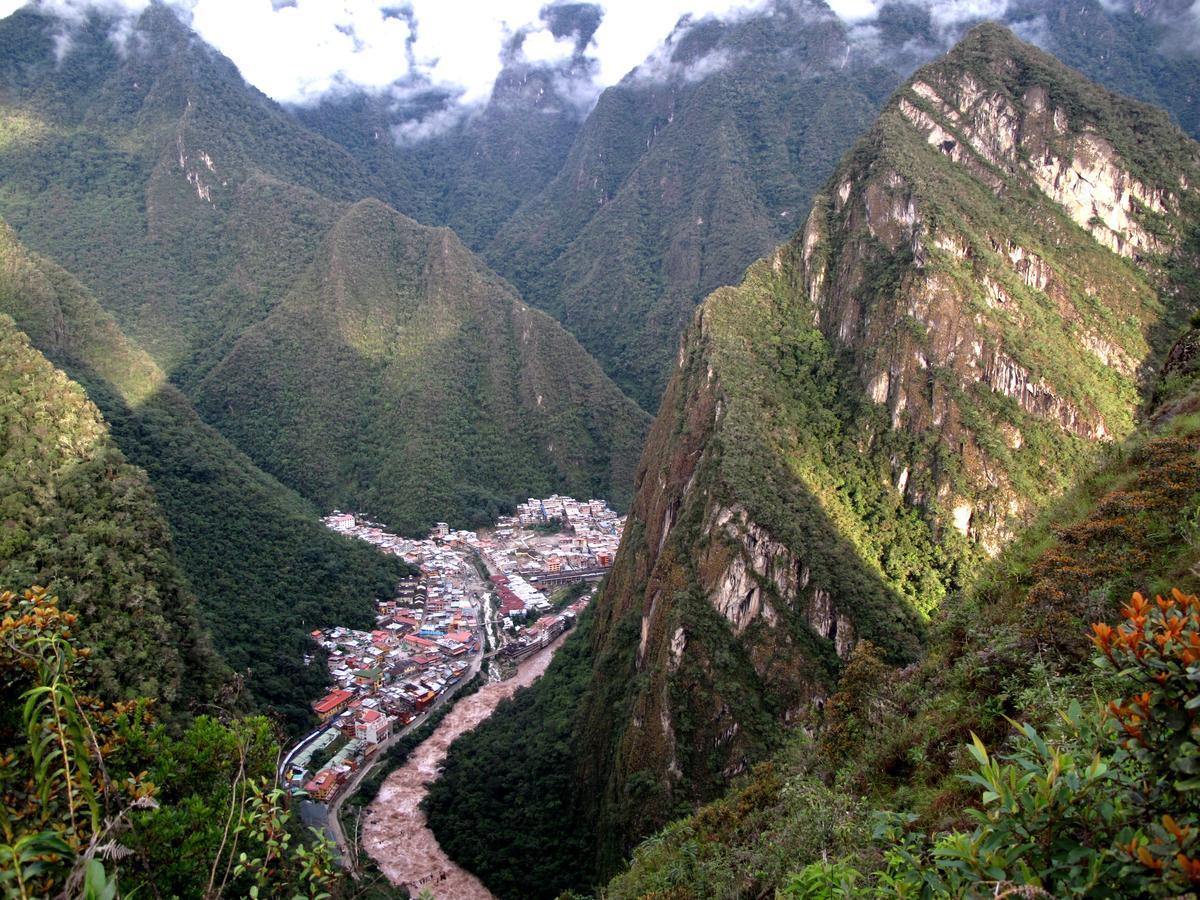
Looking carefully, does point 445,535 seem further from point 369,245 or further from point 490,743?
point 369,245

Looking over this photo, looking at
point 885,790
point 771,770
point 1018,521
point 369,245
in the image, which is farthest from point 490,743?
point 369,245

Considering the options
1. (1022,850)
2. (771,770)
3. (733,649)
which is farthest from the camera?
(733,649)

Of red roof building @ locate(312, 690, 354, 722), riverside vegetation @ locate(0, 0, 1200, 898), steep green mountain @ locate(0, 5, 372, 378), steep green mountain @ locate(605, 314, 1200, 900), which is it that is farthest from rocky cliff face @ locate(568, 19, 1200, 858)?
steep green mountain @ locate(0, 5, 372, 378)

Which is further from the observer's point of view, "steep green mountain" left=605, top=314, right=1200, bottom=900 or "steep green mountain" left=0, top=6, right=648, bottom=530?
"steep green mountain" left=0, top=6, right=648, bottom=530

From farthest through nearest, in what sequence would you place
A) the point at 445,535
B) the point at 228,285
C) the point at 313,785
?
the point at 228,285 < the point at 445,535 < the point at 313,785

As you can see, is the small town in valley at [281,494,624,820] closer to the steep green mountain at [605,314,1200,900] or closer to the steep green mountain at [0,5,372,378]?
the steep green mountain at [605,314,1200,900]

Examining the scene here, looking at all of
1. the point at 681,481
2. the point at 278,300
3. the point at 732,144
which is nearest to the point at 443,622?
the point at 681,481

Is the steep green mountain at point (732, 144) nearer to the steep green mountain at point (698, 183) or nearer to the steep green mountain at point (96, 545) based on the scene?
the steep green mountain at point (698, 183)
